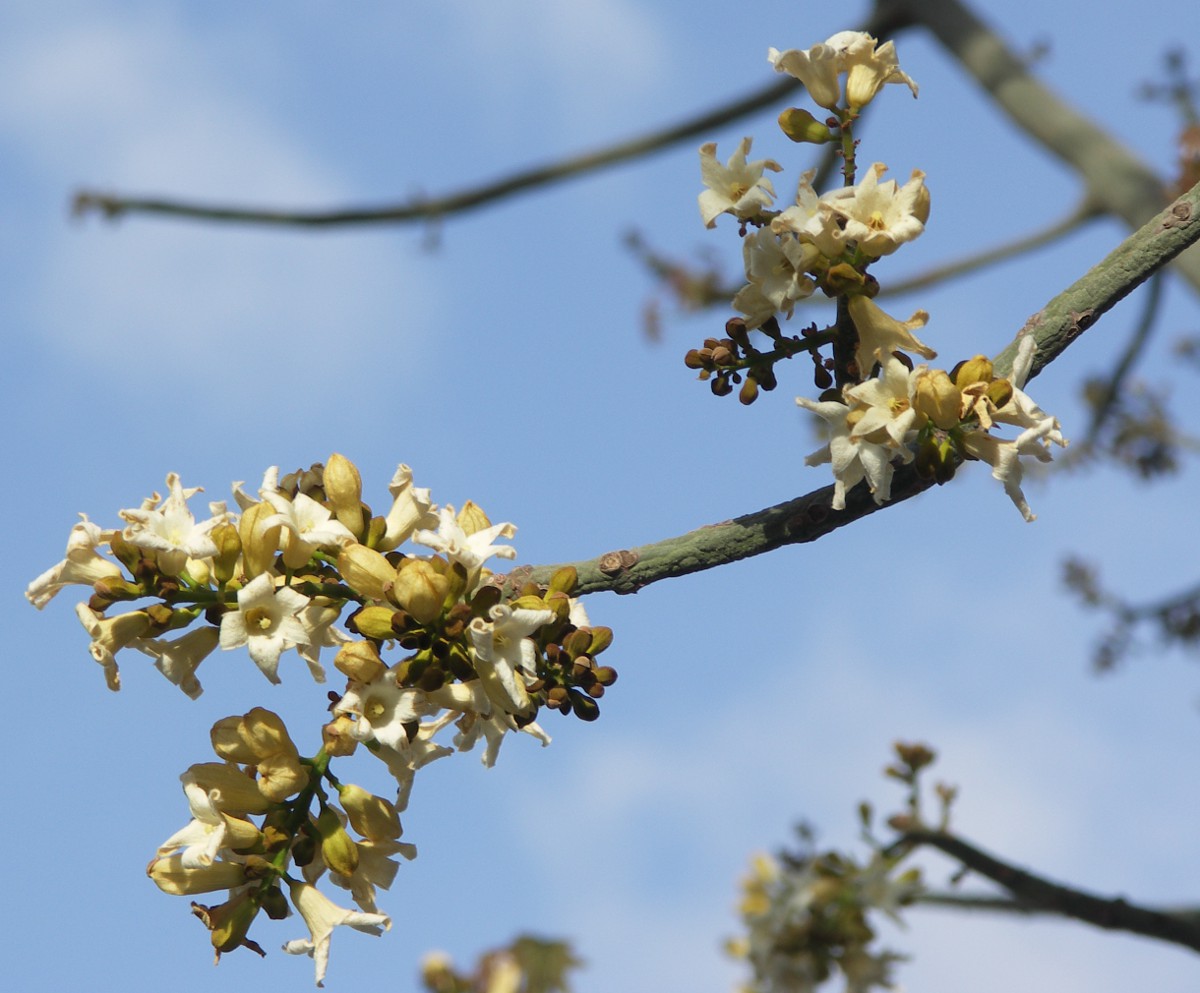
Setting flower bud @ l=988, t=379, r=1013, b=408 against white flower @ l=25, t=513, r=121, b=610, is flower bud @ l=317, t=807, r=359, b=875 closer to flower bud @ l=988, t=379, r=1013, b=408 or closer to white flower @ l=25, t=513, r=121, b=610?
white flower @ l=25, t=513, r=121, b=610

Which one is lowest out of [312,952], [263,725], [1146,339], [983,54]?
[312,952]

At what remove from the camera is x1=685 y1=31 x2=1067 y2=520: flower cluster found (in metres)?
2.12

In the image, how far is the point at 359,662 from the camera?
2121 mm

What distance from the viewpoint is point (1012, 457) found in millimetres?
2113

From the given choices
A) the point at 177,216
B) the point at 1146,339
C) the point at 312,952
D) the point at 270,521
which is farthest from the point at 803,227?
the point at 177,216

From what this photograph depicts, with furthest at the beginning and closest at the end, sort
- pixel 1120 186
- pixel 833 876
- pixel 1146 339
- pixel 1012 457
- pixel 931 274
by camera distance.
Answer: pixel 931 274 → pixel 1146 339 → pixel 1120 186 → pixel 833 876 → pixel 1012 457

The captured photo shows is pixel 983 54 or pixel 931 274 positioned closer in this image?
pixel 983 54

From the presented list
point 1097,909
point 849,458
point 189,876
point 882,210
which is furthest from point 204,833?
point 1097,909

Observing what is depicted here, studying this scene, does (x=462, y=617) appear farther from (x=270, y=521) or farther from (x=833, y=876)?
(x=833, y=876)

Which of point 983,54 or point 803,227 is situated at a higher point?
point 983,54

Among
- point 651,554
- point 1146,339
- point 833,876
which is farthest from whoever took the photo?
point 1146,339

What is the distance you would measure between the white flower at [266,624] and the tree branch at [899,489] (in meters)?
0.54

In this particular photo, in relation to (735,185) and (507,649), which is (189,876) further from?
(735,185)

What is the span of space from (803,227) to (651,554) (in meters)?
0.61
